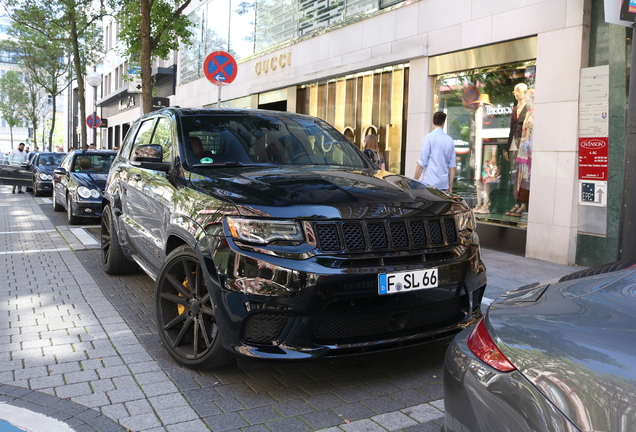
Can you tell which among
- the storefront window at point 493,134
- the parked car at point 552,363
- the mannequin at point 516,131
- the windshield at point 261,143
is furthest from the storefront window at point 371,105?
the parked car at point 552,363

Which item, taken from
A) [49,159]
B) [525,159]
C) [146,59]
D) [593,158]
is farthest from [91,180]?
[593,158]

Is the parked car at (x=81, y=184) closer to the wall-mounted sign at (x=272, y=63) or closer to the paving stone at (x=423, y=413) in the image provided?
the wall-mounted sign at (x=272, y=63)

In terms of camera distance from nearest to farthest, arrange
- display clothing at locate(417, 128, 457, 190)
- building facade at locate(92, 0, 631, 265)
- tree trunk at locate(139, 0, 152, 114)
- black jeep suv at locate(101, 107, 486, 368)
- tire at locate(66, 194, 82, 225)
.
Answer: black jeep suv at locate(101, 107, 486, 368)
building facade at locate(92, 0, 631, 265)
display clothing at locate(417, 128, 457, 190)
tire at locate(66, 194, 82, 225)
tree trunk at locate(139, 0, 152, 114)

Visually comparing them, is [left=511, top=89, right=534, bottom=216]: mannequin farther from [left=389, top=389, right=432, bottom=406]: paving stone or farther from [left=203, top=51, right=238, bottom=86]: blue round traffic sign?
[left=389, top=389, right=432, bottom=406]: paving stone

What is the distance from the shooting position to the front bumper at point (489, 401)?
1.60 meters

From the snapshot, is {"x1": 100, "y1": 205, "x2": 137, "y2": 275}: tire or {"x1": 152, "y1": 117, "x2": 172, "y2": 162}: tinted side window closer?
{"x1": 152, "y1": 117, "x2": 172, "y2": 162}: tinted side window

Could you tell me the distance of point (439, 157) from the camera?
8297 millimetres

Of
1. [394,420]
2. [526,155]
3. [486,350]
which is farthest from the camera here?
[526,155]

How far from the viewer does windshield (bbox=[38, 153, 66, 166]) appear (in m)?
19.6

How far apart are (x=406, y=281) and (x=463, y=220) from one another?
0.72 meters

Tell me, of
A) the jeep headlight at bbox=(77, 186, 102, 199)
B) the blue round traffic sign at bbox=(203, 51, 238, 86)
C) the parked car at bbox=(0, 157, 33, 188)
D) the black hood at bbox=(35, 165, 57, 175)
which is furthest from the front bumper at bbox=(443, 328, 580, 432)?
the parked car at bbox=(0, 157, 33, 188)

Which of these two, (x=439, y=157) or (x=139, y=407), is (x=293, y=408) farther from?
(x=439, y=157)

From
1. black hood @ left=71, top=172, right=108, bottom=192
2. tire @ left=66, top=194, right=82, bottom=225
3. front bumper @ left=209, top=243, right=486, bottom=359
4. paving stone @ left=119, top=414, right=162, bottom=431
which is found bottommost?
paving stone @ left=119, top=414, right=162, bottom=431

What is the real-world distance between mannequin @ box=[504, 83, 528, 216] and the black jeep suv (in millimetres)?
5646
